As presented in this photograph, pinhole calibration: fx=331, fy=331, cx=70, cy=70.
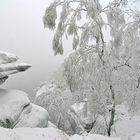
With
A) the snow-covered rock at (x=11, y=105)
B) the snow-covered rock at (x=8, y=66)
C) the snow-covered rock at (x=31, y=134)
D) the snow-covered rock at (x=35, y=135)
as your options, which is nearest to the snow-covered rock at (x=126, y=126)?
the snow-covered rock at (x=11, y=105)

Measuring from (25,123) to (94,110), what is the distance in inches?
120

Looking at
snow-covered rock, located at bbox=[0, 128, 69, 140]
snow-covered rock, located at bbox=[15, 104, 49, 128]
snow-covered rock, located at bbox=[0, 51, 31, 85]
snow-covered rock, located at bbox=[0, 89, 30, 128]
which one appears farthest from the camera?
snow-covered rock, located at bbox=[0, 51, 31, 85]

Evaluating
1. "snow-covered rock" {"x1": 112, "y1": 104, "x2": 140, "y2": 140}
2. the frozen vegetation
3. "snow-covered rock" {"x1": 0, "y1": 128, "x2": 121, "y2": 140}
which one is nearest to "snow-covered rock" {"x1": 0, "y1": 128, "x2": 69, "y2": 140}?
"snow-covered rock" {"x1": 0, "y1": 128, "x2": 121, "y2": 140}

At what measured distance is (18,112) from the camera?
1351cm

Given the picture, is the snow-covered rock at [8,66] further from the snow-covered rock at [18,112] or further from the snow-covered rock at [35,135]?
the snow-covered rock at [35,135]

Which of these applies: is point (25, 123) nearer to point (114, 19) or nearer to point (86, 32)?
point (86, 32)

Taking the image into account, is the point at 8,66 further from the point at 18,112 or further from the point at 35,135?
the point at 35,135

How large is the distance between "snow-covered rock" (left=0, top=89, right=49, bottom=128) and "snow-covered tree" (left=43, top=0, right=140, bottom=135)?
199cm

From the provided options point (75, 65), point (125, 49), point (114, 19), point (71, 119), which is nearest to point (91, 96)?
point (75, 65)

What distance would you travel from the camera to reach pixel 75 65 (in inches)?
546

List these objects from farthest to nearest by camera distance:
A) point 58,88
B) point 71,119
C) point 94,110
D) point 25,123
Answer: point 71,119, point 58,88, point 94,110, point 25,123

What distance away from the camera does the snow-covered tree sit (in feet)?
44.3

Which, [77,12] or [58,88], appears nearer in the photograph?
[77,12]

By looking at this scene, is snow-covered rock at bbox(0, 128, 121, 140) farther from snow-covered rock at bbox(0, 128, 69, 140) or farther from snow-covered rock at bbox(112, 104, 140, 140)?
snow-covered rock at bbox(112, 104, 140, 140)
